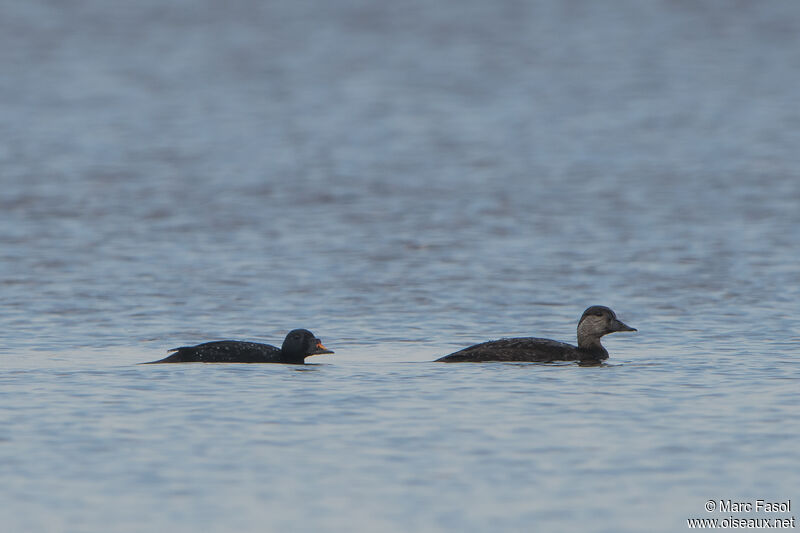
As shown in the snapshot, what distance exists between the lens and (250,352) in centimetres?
1388

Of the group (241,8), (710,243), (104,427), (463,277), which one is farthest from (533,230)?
(241,8)

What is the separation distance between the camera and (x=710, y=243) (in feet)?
78.8

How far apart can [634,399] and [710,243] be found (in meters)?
12.6

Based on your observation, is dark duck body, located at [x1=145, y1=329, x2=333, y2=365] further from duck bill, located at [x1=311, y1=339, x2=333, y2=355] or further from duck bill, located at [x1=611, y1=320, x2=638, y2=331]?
duck bill, located at [x1=611, y1=320, x2=638, y2=331]

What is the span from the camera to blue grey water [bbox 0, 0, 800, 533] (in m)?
9.18

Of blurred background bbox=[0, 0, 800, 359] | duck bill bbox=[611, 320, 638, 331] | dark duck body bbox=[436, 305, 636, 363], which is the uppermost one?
blurred background bbox=[0, 0, 800, 359]

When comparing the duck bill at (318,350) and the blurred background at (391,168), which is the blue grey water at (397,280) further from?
the duck bill at (318,350)

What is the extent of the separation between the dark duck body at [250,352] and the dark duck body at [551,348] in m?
1.27

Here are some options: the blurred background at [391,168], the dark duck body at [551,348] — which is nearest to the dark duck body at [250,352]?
the dark duck body at [551,348]

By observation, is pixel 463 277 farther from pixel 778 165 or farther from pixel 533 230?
pixel 778 165

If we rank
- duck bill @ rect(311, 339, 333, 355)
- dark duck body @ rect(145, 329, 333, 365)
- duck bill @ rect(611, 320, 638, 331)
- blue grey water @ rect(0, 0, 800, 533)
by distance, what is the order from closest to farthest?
blue grey water @ rect(0, 0, 800, 533) < dark duck body @ rect(145, 329, 333, 365) < duck bill @ rect(311, 339, 333, 355) < duck bill @ rect(611, 320, 638, 331)

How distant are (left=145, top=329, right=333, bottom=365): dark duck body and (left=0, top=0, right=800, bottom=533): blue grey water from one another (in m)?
0.26

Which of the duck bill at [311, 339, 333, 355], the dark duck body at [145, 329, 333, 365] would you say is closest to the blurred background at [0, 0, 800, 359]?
the dark duck body at [145, 329, 333, 365]

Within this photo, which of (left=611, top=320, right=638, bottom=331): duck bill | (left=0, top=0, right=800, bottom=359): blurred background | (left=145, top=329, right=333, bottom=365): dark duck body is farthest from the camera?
(left=0, top=0, right=800, bottom=359): blurred background
